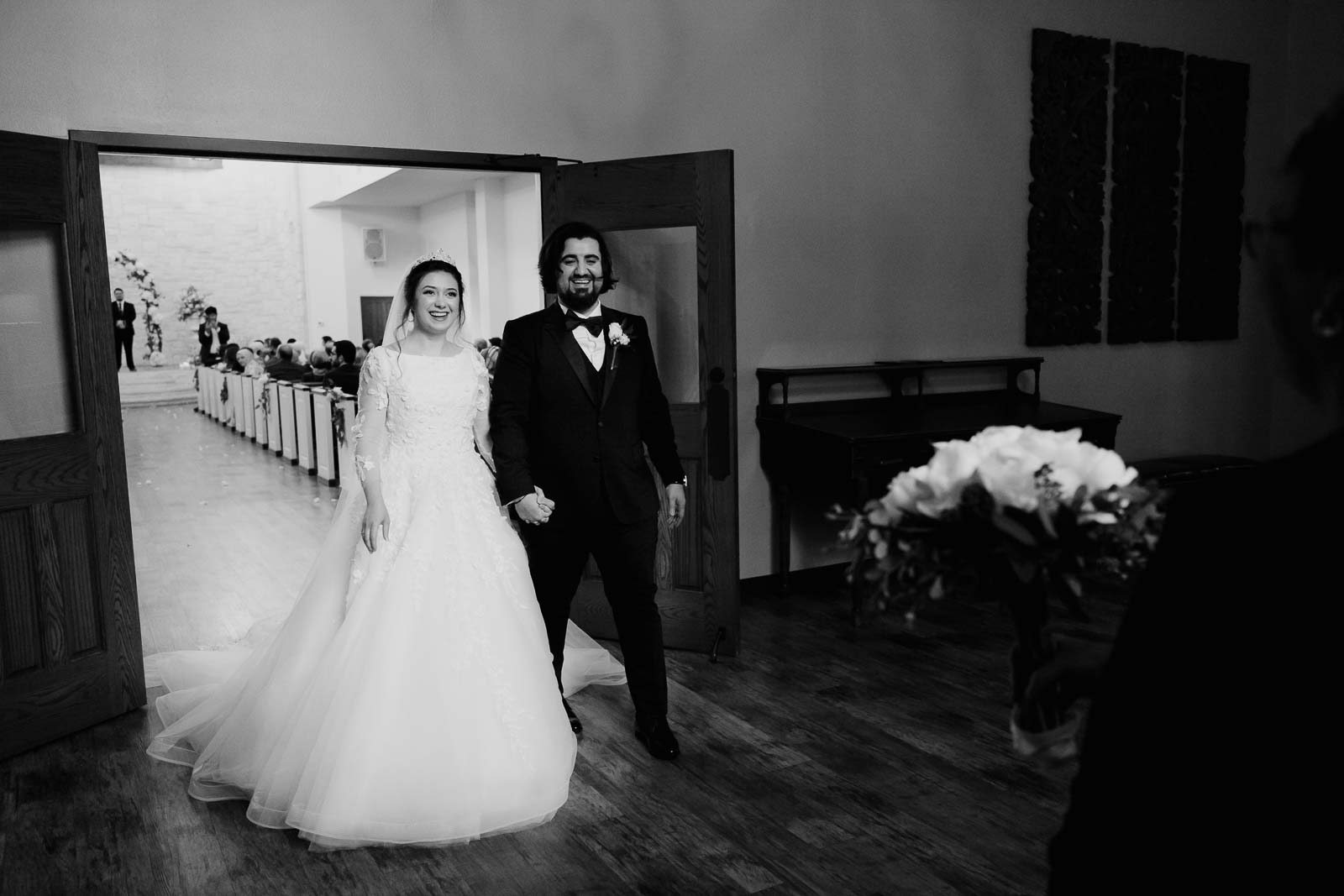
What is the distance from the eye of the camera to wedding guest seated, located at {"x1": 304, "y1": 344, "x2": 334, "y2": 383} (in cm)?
1065

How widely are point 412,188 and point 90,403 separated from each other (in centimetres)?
1208

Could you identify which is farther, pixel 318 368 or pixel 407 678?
pixel 318 368

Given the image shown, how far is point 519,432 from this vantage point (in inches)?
135

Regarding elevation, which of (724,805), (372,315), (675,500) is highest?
(372,315)

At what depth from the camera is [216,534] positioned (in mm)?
7309

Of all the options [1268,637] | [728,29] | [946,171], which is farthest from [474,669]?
[946,171]

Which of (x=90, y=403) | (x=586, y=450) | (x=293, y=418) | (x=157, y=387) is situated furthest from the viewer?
(x=157, y=387)

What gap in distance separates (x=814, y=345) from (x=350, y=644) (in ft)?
11.1

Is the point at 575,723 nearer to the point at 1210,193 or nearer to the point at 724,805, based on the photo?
the point at 724,805

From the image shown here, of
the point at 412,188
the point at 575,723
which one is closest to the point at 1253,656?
the point at 575,723

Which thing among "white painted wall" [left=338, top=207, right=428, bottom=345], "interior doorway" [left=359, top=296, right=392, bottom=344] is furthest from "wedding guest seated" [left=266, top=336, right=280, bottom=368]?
"white painted wall" [left=338, top=207, right=428, bottom=345]

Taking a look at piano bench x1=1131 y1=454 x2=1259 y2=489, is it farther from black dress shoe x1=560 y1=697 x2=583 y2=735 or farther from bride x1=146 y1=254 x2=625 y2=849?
bride x1=146 y1=254 x2=625 y2=849

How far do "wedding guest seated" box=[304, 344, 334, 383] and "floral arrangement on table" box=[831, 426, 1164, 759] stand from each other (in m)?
9.83

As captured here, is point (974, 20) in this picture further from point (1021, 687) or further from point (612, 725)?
point (1021, 687)
